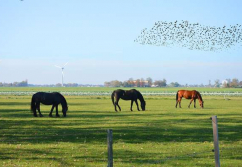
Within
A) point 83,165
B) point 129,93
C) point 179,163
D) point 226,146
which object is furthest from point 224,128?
point 129,93

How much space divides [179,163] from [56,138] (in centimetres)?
667

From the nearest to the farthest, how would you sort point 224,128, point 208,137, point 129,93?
point 208,137
point 224,128
point 129,93

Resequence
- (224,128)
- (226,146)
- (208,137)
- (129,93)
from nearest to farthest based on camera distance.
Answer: (226,146) → (208,137) → (224,128) → (129,93)

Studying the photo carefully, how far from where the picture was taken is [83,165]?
40.4ft

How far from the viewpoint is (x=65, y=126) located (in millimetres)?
23109

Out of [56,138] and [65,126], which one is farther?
[65,126]

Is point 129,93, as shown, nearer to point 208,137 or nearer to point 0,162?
point 208,137

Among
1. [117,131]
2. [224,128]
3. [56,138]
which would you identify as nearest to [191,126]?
[224,128]

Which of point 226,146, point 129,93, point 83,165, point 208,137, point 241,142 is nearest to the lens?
point 83,165

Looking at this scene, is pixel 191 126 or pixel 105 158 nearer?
pixel 105 158

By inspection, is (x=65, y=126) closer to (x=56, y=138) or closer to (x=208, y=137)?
(x=56, y=138)

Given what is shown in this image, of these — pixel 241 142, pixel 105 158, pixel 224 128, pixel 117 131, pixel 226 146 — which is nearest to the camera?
pixel 105 158

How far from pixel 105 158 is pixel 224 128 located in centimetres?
1058

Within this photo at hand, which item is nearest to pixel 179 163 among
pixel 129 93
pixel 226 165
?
pixel 226 165
